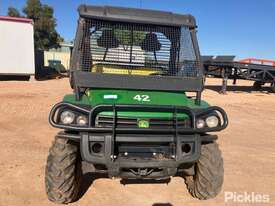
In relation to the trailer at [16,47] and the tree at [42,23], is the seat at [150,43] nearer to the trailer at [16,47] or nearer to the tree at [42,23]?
the trailer at [16,47]

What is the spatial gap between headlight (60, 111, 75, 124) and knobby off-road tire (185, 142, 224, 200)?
157 cm

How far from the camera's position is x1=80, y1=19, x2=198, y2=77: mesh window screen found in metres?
4.88

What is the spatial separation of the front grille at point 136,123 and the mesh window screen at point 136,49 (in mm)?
863

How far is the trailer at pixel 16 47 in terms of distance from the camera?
21.2 m

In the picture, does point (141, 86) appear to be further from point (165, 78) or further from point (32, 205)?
point (32, 205)

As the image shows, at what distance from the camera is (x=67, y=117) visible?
427 centimetres

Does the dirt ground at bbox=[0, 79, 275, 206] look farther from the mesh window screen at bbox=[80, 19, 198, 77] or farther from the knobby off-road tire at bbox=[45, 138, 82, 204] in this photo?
the mesh window screen at bbox=[80, 19, 198, 77]

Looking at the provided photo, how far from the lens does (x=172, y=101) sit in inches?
181

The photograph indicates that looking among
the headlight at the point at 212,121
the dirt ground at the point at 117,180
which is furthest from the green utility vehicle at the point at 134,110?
the dirt ground at the point at 117,180

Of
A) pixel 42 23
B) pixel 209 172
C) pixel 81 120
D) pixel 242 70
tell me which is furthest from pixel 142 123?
pixel 42 23

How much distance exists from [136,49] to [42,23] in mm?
45300

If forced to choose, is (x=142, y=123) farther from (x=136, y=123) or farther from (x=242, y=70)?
(x=242, y=70)

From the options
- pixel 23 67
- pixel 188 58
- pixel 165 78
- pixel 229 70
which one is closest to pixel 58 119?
pixel 165 78

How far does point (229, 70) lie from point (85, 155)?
1687 centimetres
